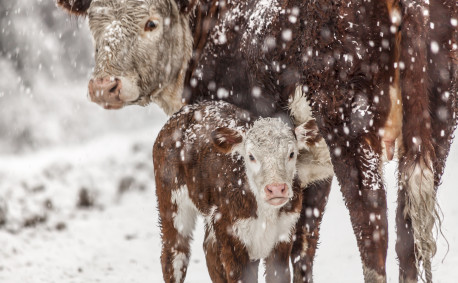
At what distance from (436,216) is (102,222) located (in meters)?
6.63

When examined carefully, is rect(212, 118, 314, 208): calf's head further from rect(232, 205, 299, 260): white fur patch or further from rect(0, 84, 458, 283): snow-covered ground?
rect(0, 84, 458, 283): snow-covered ground

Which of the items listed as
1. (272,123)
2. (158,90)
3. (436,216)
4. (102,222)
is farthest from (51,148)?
(436,216)

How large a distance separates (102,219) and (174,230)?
511 centimetres

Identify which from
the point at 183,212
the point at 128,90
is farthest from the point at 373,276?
the point at 128,90

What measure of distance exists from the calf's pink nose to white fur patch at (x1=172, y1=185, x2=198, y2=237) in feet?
2.92

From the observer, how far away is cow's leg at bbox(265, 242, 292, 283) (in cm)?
461

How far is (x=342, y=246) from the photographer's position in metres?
8.77

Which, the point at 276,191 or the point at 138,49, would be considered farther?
the point at 138,49

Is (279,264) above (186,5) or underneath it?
underneath

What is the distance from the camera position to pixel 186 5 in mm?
5324

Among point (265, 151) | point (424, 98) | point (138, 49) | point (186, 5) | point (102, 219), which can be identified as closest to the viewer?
point (424, 98)

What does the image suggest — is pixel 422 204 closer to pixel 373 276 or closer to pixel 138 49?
pixel 373 276

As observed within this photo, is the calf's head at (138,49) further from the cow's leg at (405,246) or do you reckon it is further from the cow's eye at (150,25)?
the cow's leg at (405,246)

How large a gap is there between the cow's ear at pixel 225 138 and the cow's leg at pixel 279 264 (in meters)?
0.74
